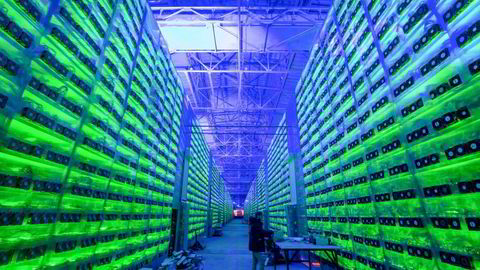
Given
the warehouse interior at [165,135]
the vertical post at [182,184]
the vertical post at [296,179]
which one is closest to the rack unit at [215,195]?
the vertical post at [182,184]

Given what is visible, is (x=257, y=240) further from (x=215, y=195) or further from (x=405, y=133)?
(x=215, y=195)

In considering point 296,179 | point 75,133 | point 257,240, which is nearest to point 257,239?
point 257,240

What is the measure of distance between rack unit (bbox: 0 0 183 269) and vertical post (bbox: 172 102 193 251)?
3737mm

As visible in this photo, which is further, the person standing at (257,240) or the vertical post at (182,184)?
the vertical post at (182,184)

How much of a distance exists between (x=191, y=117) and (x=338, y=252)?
954 cm

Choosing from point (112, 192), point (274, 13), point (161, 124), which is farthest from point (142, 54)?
point (274, 13)

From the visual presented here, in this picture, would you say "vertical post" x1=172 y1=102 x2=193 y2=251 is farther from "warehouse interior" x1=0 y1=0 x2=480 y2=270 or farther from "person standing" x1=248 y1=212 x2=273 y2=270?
"person standing" x1=248 y1=212 x2=273 y2=270

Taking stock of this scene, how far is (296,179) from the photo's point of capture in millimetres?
10805

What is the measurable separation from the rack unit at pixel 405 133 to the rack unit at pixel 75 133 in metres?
5.02

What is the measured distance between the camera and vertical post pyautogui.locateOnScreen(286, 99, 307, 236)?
9.77 m

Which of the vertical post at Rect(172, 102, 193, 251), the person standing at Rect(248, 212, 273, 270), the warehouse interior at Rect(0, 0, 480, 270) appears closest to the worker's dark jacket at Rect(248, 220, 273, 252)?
the person standing at Rect(248, 212, 273, 270)

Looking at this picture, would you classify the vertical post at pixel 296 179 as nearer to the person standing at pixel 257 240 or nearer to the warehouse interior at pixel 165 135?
the warehouse interior at pixel 165 135

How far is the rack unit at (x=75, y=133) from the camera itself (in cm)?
281

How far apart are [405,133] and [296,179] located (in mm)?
7337
